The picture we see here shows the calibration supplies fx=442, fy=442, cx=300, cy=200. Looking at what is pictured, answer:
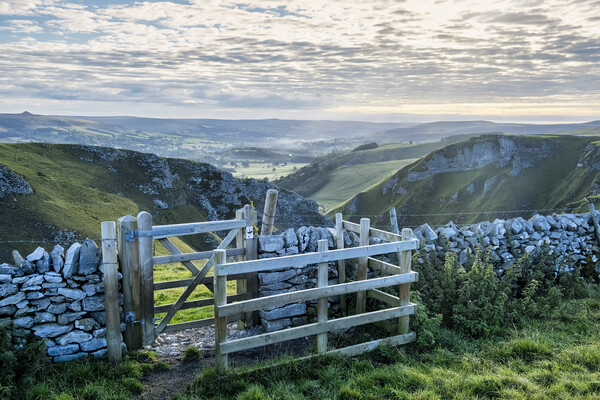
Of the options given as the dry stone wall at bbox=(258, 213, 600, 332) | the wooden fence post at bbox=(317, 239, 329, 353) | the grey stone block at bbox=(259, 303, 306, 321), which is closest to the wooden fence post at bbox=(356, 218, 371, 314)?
the dry stone wall at bbox=(258, 213, 600, 332)

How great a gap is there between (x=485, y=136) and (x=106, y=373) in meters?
132

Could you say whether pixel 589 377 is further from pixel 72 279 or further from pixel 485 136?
pixel 485 136

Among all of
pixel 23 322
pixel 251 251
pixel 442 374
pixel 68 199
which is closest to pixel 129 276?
pixel 23 322

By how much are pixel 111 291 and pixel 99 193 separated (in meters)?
51.7

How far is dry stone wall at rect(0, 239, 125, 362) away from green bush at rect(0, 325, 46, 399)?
0.56 ft

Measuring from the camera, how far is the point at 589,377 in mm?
6586

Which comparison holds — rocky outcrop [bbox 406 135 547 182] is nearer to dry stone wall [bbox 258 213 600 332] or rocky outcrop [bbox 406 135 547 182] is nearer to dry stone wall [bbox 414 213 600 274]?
dry stone wall [bbox 414 213 600 274]

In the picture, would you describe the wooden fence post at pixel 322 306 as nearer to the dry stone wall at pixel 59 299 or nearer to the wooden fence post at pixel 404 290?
the wooden fence post at pixel 404 290

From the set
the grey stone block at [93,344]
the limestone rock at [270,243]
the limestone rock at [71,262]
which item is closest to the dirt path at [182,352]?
the grey stone block at [93,344]

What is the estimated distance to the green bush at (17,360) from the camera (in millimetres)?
6242

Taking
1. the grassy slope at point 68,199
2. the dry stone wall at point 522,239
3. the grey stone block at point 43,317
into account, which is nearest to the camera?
the grey stone block at point 43,317

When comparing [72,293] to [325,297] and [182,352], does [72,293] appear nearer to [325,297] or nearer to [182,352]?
[182,352]

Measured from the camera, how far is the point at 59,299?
741 cm

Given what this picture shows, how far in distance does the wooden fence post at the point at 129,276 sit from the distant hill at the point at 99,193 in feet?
78.5
